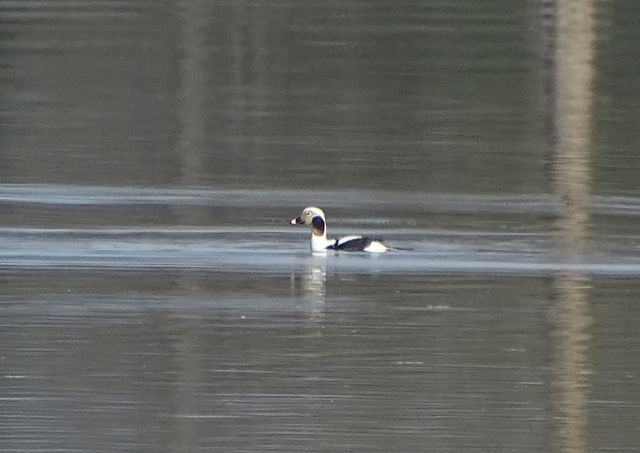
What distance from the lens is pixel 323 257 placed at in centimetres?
1681

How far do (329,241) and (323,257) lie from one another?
1.26 ft

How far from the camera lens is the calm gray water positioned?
36.4 feet

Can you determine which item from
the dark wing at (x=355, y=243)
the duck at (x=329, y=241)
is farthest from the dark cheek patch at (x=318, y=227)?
the dark wing at (x=355, y=243)

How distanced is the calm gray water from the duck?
0.10m

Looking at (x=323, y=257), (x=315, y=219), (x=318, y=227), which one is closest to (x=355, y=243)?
(x=323, y=257)

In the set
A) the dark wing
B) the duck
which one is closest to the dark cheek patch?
the duck

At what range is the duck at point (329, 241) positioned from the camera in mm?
16750

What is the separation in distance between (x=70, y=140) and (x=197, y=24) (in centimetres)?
1995

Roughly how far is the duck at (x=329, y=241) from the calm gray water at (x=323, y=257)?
0.10 meters

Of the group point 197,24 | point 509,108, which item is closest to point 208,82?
point 509,108

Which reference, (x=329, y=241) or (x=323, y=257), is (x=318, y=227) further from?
(x=323, y=257)

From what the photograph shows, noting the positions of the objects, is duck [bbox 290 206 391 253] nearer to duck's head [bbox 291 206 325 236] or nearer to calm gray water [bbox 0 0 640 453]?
duck's head [bbox 291 206 325 236]

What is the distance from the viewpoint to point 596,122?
26.0 m

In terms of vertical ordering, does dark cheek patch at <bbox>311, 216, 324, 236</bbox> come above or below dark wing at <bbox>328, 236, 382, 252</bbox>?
above
